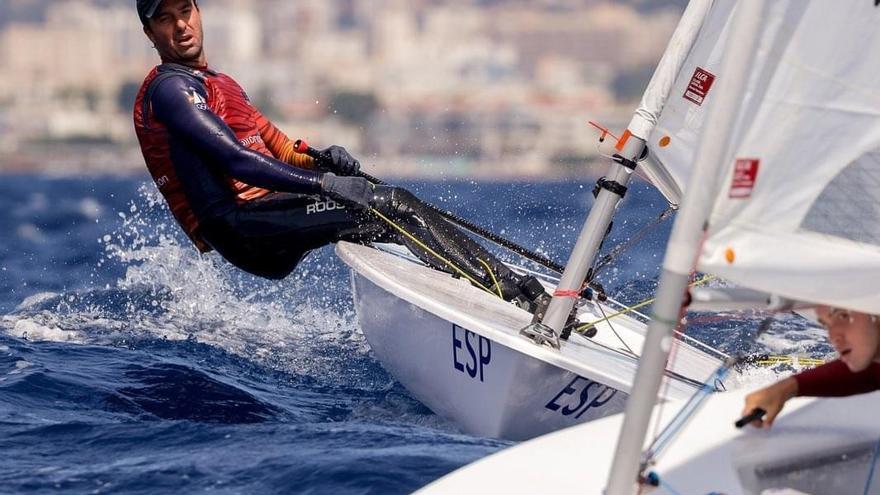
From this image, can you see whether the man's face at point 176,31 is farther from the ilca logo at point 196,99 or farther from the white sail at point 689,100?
the white sail at point 689,100

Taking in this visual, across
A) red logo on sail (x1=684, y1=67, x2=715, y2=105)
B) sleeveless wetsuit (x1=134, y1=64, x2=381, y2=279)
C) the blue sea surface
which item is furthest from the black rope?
red logo on sail (x1=684, y1=67, x2=715, y2=105)

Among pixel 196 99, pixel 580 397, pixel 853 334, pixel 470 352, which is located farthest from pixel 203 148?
pixel 853 334

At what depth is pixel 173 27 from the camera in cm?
476

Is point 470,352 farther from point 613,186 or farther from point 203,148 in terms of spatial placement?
point 203,148

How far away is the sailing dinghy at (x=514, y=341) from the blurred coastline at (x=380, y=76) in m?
52.8

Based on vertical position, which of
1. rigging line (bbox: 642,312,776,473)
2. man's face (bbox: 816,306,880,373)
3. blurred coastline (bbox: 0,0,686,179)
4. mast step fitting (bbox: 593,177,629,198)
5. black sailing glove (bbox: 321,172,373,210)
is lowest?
rigging line (bbox: 642,312,776,473)

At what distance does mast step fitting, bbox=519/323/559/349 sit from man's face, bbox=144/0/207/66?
1.61 metres

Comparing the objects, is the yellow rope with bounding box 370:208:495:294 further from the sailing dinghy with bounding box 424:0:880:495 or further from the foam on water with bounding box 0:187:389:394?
the sailing dinghy with bounding box 424:0:880:495

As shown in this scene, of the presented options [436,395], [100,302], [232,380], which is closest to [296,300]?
[100,302]

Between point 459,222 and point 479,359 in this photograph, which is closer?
point 479,359

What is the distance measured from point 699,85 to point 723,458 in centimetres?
162

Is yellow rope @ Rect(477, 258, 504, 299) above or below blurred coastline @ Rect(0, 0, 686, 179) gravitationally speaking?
below

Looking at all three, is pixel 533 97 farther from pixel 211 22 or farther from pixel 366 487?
pixel 366 487

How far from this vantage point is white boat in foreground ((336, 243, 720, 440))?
391cm
